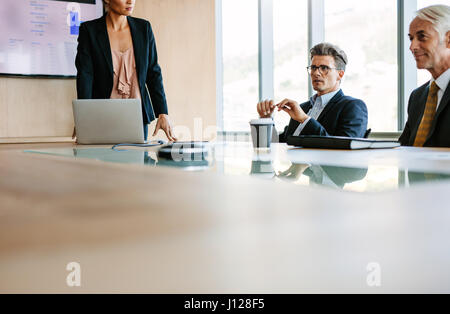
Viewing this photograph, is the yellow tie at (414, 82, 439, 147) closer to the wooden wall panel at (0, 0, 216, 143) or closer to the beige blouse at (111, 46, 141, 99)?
the beige blouse at (111, 46, 141, 99)

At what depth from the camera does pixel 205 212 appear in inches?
13.4

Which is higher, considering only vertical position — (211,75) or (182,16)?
(182,16)

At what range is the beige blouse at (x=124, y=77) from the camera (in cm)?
257

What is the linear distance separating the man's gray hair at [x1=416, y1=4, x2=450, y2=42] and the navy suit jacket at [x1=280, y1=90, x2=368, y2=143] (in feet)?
1.88

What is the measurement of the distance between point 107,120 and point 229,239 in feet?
5.29

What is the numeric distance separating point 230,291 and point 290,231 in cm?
9

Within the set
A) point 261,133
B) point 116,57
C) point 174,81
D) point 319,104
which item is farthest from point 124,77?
point 174,81

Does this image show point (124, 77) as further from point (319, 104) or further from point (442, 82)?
point (442, 82)

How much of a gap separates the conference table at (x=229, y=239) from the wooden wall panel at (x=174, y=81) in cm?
355

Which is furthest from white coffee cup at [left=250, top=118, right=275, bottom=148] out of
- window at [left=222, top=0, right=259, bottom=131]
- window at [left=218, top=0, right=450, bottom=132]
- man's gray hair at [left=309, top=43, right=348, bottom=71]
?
window at [left=222, top=0, right=259, bottom=131]

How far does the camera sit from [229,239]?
0.26 meters
